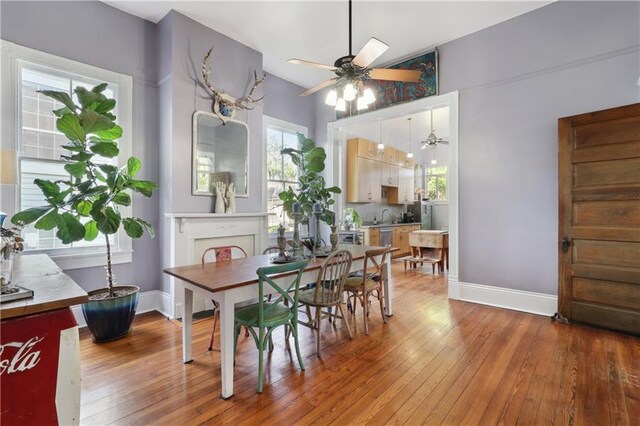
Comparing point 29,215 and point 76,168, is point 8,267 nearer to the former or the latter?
point 29,215

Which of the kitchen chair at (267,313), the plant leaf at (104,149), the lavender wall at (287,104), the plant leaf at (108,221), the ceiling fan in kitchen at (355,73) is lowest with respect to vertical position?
the kitchen chair at (267,313)

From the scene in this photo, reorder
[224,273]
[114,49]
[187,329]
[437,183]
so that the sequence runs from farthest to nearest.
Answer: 1. [437,183]
2. [114,49]
3. [187,329]
4. [224,273]

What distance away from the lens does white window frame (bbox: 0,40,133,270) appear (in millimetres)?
2717

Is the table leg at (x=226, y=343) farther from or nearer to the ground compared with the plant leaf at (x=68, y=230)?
nearer to the ground

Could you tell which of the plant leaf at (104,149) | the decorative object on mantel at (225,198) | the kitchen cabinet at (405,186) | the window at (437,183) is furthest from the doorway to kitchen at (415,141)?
the plant leaf at (104,149)

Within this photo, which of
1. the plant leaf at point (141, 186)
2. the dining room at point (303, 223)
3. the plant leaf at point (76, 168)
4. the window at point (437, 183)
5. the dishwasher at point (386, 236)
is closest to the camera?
the dining room at point (303, 223)

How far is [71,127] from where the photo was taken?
249 centimetres

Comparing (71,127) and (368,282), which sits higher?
(71,127)

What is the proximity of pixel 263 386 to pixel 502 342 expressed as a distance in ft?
7.17

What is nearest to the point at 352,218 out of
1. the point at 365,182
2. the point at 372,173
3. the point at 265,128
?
the point at 365,182

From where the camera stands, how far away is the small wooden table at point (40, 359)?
1.09m

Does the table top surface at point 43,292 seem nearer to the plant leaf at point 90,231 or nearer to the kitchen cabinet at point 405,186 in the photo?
Result: the plant leaf at point 90,231

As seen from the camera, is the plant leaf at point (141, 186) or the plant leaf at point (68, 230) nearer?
the plant leaf at point (68, 230)

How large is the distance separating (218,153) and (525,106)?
3.81 m
